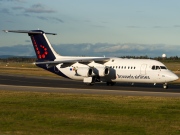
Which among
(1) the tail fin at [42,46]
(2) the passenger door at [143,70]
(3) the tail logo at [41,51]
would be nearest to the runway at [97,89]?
(2) the passenger door at [143,70]

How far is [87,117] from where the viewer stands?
19969mm

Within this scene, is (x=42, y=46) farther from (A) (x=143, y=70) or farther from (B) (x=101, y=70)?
(A) (x=143, y=70)

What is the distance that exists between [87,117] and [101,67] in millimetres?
25100

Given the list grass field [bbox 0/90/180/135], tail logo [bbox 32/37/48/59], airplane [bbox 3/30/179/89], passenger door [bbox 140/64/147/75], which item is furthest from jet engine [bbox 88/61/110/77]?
grass field [bbox 0/90/180/135]

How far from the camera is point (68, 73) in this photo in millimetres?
47312

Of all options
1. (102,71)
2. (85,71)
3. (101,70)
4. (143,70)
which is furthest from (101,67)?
(143,70)

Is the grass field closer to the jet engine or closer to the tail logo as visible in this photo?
the jet engine

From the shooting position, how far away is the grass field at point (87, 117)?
54.5 ft

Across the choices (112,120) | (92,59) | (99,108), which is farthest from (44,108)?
(92,59)

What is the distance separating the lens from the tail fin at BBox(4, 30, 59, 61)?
49.7 m

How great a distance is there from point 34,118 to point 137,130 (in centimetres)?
489

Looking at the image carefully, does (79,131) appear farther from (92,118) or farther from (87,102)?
(87,102)

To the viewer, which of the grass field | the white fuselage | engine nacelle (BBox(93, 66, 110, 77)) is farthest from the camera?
engine nacelle (BBox(93, 66, 110, 77))

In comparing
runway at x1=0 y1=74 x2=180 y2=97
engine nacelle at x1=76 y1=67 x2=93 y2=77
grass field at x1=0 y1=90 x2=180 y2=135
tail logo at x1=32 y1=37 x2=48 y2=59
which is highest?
tail logo at x1=32 y1=37 x2=48 y2=59
